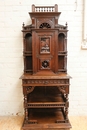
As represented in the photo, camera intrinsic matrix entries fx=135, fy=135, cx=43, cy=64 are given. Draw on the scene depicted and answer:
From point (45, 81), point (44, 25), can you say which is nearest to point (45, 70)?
point (45, 81)

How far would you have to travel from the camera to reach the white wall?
7.14 ft

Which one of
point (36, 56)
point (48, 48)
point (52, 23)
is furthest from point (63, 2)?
point (36, 56)

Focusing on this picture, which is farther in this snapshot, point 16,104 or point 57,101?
point 16,104

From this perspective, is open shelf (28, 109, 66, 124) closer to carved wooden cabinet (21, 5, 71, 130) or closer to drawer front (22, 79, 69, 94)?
carved wooden cabinet (21, 5, 71, 130)

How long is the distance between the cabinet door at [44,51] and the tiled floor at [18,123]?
900 mm

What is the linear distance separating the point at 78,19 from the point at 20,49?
3.50ft

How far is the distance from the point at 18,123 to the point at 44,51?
1206mm

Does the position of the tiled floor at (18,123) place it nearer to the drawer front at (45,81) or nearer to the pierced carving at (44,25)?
the drawer front at (45,81)

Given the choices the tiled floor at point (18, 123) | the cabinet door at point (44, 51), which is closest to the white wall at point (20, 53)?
the tiled floor at point (18, 123)

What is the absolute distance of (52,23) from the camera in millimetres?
1946

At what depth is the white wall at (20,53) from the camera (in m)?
2.18

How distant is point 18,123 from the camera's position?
2.14 meters

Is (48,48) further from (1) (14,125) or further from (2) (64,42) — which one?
(1) (14,125)

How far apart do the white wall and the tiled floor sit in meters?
0.10
